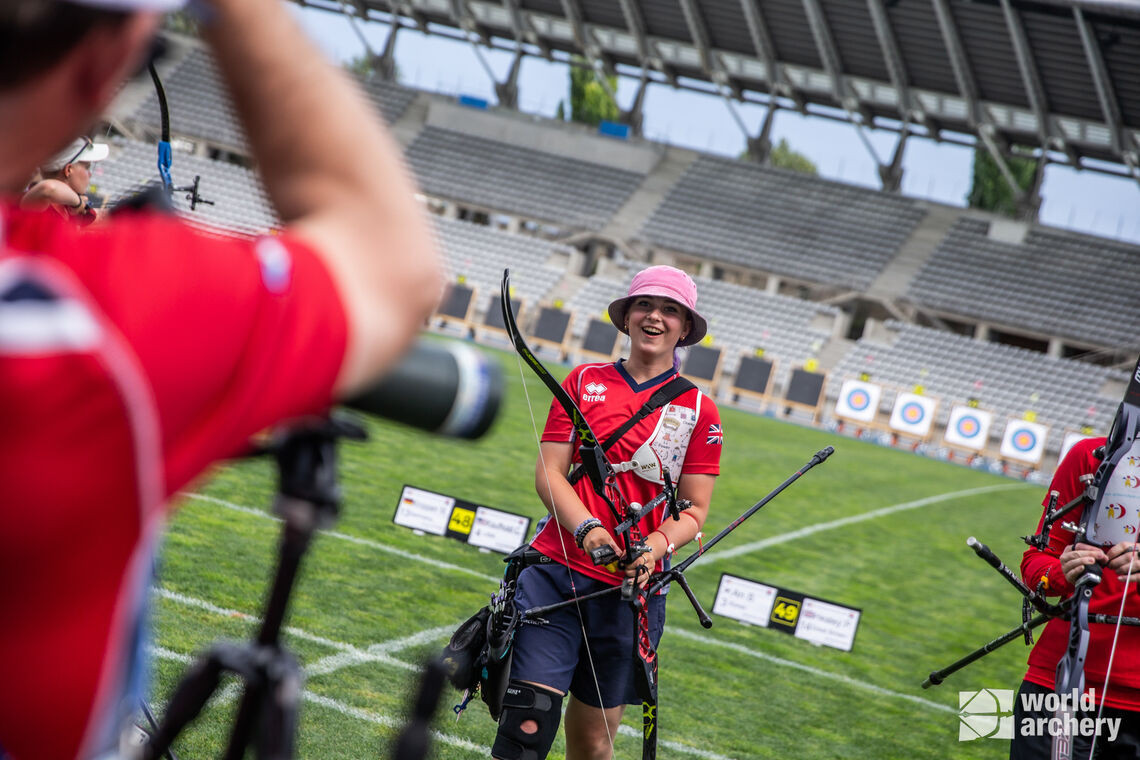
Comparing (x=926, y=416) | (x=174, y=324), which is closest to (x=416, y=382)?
→ (x=174, y=324)

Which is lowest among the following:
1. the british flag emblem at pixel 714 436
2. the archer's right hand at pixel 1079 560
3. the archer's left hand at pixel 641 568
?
the archer's left hand at pixel 641 568

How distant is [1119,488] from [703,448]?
1.27 meters

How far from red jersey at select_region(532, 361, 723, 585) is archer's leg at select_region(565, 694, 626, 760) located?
1.51ft

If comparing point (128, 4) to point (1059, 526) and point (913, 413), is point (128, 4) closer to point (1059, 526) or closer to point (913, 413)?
point (1059, 526)

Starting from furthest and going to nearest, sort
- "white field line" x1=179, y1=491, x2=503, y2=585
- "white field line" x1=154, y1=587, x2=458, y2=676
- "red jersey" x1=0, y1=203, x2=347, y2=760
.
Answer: "white field line" x1=179, y1=491, x2=503, y2=585
"white field line" x1=154, y1=587, x2=458, y2=676
"red jersey" x1=0, y1=203, x2=347, y2=760

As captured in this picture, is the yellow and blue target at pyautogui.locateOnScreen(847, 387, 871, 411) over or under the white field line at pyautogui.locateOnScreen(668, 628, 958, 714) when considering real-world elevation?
over

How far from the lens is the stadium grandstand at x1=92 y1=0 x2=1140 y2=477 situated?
24844 millimetres

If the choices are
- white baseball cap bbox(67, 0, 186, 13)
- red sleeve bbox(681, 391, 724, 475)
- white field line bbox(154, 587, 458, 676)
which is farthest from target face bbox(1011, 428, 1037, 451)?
white baseball cap bbox(67, 0, 186, 13)

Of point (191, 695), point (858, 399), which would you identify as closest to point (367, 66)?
point (858, 399)

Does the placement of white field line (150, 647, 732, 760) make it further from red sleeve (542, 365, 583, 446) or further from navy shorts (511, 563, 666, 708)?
red sleeve (542, 365, 583, 446)

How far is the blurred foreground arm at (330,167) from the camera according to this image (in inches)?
28.8

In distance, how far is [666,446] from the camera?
3.69 metres

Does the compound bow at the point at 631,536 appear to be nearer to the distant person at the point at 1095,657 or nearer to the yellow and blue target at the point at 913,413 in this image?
the distant person at the point at 1095,657

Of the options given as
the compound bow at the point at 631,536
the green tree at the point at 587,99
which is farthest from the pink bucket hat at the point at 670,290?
the green tree at the point at 587,99
